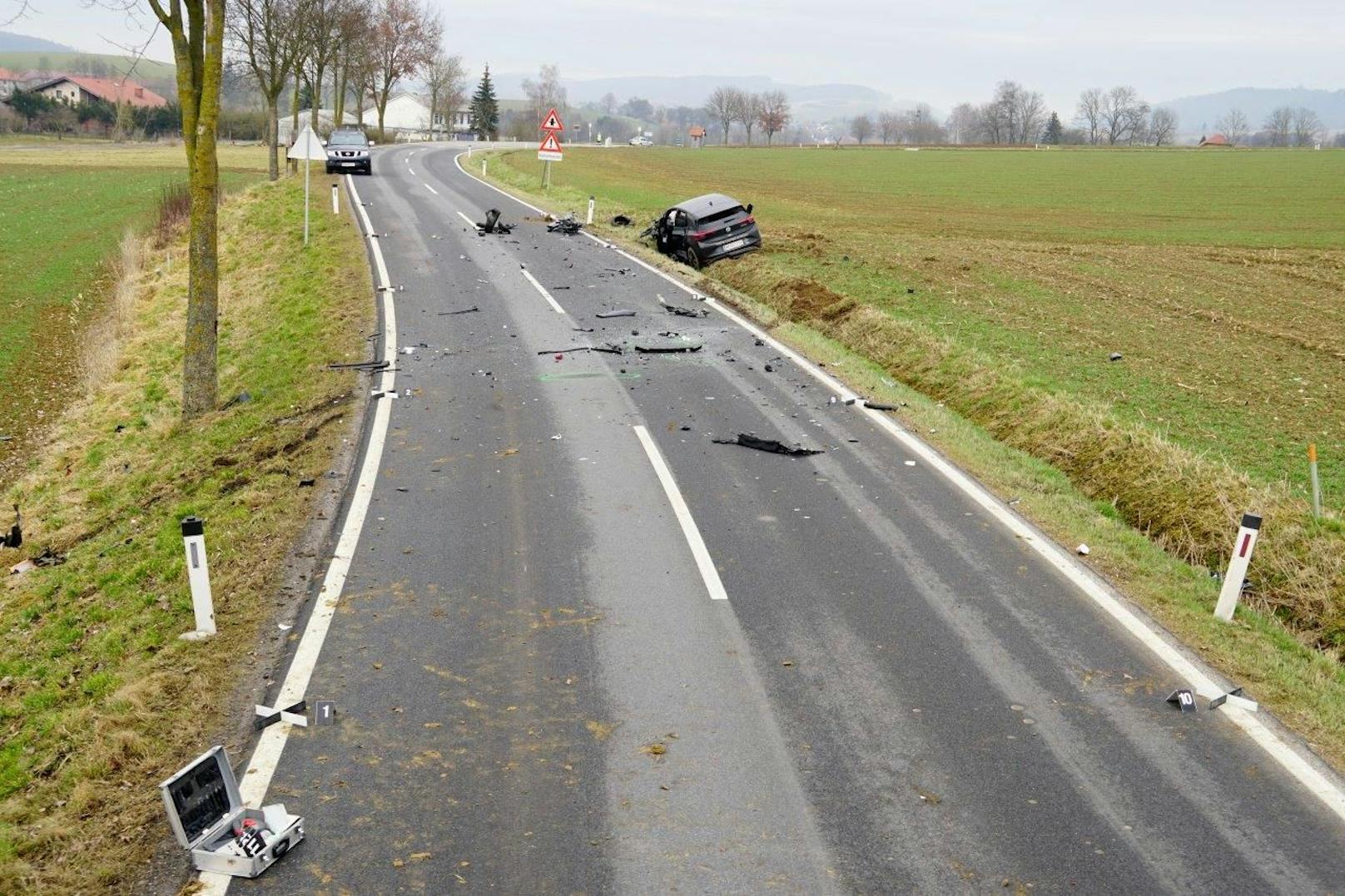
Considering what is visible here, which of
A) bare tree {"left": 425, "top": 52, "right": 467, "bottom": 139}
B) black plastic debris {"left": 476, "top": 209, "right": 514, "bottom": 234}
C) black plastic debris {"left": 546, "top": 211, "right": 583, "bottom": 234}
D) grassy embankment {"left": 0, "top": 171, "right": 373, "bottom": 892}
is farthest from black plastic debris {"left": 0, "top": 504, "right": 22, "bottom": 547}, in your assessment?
bare tree {"left": 425, "top": 52, "right": 467, "bottom": 139}

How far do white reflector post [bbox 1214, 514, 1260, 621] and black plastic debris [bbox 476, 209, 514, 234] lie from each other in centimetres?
2178

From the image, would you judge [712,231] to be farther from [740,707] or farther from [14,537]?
[740,707]

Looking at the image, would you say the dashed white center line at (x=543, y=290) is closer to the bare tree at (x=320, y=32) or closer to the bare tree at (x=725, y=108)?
the bare tree at (x=320, y=32)

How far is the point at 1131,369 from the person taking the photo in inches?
624

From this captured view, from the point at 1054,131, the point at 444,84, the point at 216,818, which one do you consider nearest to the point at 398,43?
the point at 444,84

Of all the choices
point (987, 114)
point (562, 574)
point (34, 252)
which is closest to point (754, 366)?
point (562, 574)

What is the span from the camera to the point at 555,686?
21.3 feet

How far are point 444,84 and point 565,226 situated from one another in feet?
275

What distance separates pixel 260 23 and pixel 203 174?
28979 millimetres

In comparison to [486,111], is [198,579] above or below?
below

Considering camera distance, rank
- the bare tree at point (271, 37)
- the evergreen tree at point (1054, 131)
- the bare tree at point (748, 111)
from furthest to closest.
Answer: the bare tree at point (748, 111), the evergreen tree at point (1054, 131), the bare tree at point (271, 37)

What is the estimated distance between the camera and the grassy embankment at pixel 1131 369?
8586 millimetres

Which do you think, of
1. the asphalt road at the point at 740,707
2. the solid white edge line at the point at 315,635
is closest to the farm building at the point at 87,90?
the solid white edge line at the point at 315,635

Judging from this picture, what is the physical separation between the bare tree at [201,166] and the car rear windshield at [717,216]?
38.0 feet
